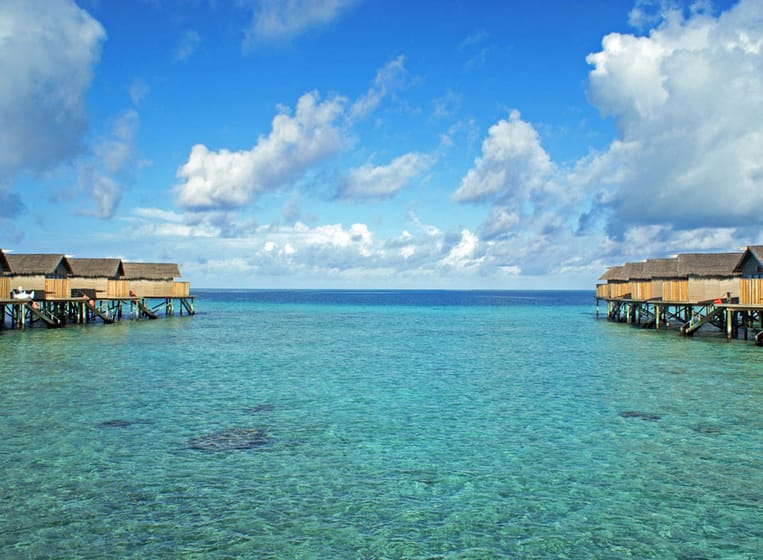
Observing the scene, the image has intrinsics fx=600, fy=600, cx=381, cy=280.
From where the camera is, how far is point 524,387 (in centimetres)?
2394

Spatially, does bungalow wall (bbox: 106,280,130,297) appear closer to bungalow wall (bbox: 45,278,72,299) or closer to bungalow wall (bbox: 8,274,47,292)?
bungalow wall (bbox: 45,278,72,299)

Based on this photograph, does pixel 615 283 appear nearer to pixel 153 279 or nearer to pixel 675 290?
pixel 675 290

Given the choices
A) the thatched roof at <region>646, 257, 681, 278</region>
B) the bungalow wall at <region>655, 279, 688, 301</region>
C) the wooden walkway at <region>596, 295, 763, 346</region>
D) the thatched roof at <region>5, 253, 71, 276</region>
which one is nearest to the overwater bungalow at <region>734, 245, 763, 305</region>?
the wooden walkway at <region>596, 295, 763, 346</region>

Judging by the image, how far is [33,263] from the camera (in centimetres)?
5044

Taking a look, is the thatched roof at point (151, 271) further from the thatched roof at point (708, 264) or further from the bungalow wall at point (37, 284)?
the thatched roof at point (708, 264)

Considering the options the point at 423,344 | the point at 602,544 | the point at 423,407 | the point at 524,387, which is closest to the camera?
the point at 602,544

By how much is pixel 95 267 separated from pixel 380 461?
178 ft

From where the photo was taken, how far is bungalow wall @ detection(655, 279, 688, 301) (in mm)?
49250

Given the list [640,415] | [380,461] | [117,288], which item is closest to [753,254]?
[640,415]

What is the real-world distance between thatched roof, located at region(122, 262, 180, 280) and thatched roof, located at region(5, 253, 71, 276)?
13321mm

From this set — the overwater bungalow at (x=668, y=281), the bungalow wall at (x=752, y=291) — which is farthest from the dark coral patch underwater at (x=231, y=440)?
the overwater bungalow at (x=668, y=281)

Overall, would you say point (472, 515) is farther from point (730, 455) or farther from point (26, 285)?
point (26, 285)

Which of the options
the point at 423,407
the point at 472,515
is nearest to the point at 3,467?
the point at 472,515

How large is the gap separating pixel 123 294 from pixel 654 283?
52848 millimetres
